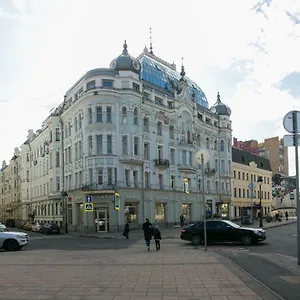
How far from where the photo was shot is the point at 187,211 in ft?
178

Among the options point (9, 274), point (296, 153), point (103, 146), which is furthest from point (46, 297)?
point (103, 146)

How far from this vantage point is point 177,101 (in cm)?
5253

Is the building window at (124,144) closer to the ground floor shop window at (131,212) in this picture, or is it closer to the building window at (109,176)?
the building window at (109,176)

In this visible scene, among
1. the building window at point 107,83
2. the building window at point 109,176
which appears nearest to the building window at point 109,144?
the building window at point 109,176

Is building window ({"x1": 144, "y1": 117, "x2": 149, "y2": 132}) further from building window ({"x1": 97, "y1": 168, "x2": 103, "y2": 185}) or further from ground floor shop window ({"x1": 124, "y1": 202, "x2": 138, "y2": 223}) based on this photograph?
ground floor shop window ({"x1": 124, "y1": 202, "x2": 138, "y2": 223})

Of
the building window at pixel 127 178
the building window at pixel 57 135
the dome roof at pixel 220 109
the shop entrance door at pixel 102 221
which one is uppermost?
the dome roof at pixel 220 109

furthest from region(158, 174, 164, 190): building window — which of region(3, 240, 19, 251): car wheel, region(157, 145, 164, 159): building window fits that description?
region(3, 240, 19, 251): car wheel

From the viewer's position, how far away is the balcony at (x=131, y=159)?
43.2 m

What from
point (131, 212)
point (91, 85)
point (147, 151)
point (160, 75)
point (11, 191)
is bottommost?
point (131, 212)

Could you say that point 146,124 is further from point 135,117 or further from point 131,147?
point 131,147

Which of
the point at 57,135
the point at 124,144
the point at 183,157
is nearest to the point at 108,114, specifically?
the point at 124,144

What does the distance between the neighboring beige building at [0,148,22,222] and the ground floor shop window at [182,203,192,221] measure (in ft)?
134

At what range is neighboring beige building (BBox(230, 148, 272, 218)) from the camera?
71.0 meters

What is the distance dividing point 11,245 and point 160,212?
1099 inches
